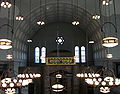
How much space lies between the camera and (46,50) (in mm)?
32625

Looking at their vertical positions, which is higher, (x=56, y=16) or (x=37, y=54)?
(x=56, y=16)

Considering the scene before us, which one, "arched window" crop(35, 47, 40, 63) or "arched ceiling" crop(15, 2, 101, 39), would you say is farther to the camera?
"arched window" crop(35, 47, 40, 63)

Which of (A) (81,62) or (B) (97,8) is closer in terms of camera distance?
(B) (97,8)

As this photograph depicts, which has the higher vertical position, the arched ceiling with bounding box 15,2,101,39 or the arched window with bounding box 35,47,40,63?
the arched ceiling with bounding box 15,2,101,39

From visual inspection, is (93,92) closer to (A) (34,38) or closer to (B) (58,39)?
(B) (58,39)

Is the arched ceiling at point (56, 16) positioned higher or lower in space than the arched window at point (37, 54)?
higher

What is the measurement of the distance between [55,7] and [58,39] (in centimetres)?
864

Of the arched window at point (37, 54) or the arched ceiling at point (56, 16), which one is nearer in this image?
the arched ceiling at point (56, 16)

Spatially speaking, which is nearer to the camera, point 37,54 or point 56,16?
point 56,16

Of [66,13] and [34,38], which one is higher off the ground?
[66,13]

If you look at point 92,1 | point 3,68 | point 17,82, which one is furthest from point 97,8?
point 17,82

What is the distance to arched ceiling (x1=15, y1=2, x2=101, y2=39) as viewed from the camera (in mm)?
23572

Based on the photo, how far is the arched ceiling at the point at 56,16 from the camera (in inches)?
928

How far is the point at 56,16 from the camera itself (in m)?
29.7
